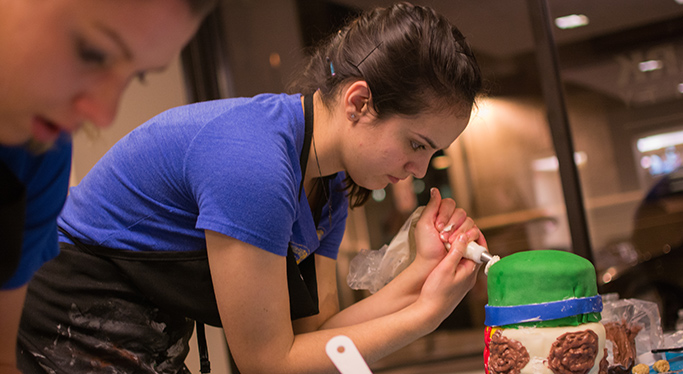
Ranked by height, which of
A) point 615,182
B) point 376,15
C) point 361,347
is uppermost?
point 376,15

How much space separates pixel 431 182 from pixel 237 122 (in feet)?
6.09

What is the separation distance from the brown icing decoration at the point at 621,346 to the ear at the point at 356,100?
A: 1.98 feet

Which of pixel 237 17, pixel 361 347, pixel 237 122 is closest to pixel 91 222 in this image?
pixel 237 122

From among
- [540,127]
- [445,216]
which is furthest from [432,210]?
[540,127]

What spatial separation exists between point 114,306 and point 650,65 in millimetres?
2053

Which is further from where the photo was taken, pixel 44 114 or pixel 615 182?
pixel 615 182

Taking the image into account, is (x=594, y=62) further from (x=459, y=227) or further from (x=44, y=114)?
(x=44, y=114)

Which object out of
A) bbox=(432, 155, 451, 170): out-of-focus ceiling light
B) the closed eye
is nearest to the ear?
the closed eye

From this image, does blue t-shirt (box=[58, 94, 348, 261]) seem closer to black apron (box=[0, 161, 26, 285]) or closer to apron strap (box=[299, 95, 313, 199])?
apron strap (box=[299, 95, 313, 199])

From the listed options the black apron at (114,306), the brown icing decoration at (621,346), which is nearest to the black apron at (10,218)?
the black apron at (114,306)

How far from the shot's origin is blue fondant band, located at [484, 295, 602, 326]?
2.84 feet

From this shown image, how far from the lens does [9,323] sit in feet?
2.13

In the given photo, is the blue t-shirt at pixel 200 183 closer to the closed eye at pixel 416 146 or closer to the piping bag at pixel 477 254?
the closed eye at pixel 416 146

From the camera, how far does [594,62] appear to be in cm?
225
